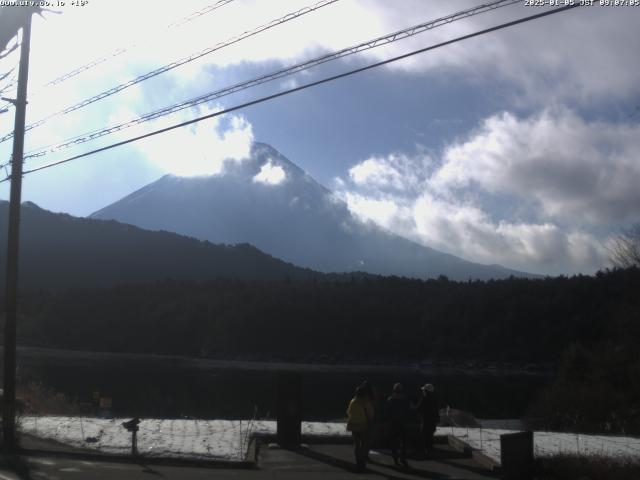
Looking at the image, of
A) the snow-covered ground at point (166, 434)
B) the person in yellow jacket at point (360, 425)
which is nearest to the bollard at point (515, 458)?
the person in yellow jacket at point (360, 425)

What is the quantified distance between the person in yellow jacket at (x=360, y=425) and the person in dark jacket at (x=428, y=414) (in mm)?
1620

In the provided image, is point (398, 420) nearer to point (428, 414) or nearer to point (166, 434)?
point (428, 414)

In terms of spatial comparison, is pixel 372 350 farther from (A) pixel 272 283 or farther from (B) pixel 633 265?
(B) pixel 633 265

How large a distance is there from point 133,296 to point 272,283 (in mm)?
25480

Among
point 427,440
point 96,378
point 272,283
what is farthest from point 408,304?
point 427,440

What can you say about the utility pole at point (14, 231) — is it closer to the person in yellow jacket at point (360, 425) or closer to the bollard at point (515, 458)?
the person in yellow jacket at point (360, 425)

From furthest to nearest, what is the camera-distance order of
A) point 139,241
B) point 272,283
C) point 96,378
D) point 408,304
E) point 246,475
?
1. point 139,241
2. point 272,283
3. point 408,304
4. point 96,378
5. point 246,475

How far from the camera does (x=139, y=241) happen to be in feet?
600

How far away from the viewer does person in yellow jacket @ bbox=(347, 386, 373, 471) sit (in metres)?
13.2

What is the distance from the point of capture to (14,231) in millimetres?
16984

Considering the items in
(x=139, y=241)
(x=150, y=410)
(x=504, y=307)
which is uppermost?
(x=139, y=241)

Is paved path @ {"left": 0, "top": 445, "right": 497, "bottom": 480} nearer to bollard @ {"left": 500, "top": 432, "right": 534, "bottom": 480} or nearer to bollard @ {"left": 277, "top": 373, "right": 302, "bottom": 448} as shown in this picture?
bollard @ {"left": 277, "top": 373, "right": 302, "bottom": 448}

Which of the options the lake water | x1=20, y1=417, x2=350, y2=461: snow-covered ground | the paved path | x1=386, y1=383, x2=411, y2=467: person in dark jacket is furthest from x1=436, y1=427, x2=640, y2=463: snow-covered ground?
the lake water

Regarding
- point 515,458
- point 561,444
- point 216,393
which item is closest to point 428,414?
point 515,458
